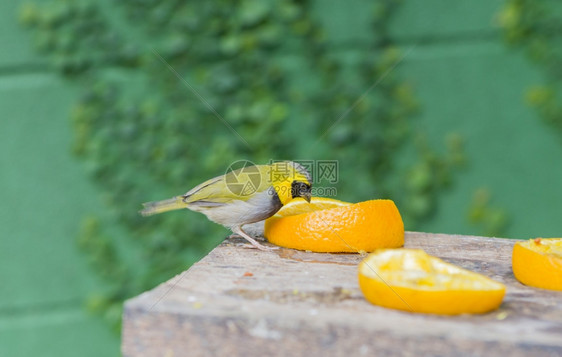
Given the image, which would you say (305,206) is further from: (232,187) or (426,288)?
(426,288)

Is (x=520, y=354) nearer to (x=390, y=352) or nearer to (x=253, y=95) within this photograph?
(x=390, y=352)

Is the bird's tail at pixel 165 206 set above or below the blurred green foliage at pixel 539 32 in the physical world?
below

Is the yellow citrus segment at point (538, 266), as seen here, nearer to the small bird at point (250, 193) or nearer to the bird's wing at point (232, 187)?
the small bird at point (250, 193)

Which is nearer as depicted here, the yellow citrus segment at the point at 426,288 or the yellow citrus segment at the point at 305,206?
the yellow citrus segment at the point at 426,288

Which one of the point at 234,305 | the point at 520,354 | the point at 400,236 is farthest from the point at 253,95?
the point at 520,354

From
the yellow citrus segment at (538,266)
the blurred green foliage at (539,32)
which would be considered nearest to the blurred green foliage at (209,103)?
the blurred green foliage at (539,32)

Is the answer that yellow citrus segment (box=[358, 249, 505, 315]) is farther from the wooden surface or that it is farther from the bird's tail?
the bird's tail

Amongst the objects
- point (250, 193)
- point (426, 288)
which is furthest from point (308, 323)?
point (250, 193)
